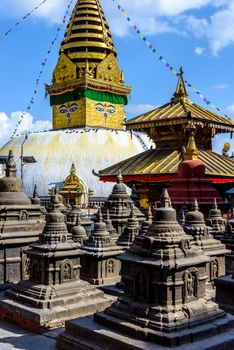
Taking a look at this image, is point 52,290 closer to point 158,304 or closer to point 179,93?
point 158,304

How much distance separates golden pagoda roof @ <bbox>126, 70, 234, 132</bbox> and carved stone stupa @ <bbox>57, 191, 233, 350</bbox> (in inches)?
516

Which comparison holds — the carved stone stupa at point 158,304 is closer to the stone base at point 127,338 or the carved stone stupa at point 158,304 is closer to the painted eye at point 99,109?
the stone base at point 127,338

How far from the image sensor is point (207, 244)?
1232 centimetres

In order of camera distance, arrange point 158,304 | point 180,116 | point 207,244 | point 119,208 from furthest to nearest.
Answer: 1. point 180,116
2. point 119,208
3. point 207,244
4. point 158,304

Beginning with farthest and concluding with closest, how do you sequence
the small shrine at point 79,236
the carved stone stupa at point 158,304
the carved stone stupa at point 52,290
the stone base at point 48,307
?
the small shrine at point 79,236
the carved stone stupa at point 52,290
the stone base at point 48,307
the carved stone stupa at point 158,304

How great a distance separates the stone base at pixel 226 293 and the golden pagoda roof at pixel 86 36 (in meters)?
37.9

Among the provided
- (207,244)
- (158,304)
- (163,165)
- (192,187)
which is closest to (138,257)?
(158,304)

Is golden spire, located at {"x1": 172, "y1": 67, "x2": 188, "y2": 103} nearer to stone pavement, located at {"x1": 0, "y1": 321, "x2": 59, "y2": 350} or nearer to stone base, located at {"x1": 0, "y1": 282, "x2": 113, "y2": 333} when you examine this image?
stone base, located at {"x1": 0, "y1": 282, "x2": 113, "y2": 333}

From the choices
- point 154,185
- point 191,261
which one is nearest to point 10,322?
point 191,261

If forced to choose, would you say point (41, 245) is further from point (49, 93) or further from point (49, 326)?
point (49, 93)

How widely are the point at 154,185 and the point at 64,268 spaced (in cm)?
1120

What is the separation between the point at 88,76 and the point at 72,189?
504 inches

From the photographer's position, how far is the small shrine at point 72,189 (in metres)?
36.4

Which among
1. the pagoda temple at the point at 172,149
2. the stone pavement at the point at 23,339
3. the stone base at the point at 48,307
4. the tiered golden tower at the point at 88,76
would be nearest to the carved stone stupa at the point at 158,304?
the stone pavement at the point at 23,339
